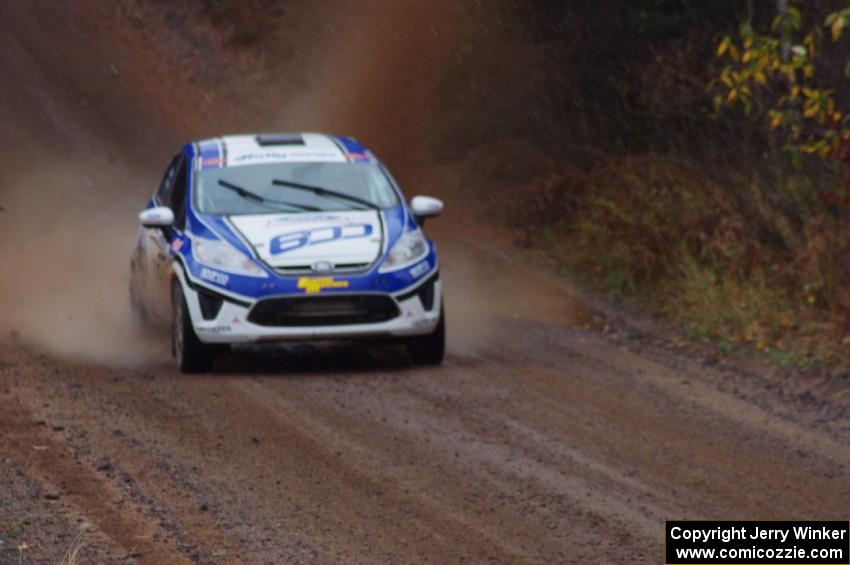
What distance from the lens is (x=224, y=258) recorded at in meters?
12.6

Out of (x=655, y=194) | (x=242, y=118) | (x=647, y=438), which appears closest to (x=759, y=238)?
(x=655, y=194)

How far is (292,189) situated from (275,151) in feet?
2.08

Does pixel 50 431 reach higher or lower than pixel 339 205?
lower

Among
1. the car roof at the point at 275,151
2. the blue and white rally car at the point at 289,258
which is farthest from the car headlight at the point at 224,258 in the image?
the car roof at the point at 275,151

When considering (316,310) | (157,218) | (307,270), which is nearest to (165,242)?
(157,218)

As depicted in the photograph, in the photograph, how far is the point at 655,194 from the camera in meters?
17.1

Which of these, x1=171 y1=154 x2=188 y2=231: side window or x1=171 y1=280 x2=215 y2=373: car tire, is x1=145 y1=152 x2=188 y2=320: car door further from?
x1=171 y1=280 x2=215 y2=373: car tire

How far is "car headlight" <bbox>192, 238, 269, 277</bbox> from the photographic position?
12445mm

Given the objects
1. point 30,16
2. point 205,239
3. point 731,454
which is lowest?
point 731,454

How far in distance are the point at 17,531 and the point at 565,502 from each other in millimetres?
2738

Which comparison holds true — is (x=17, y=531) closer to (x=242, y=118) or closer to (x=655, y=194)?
(x=655, y=194)

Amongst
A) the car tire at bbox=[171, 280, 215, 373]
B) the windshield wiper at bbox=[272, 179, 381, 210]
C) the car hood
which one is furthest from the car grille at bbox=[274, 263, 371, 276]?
the windshield wiper at bbox=[272, 179, 381, 210]

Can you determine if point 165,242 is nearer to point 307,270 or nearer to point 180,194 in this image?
point 180,194

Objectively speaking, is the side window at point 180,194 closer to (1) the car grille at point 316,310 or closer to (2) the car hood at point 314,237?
(2) the car hood at point 314,237
